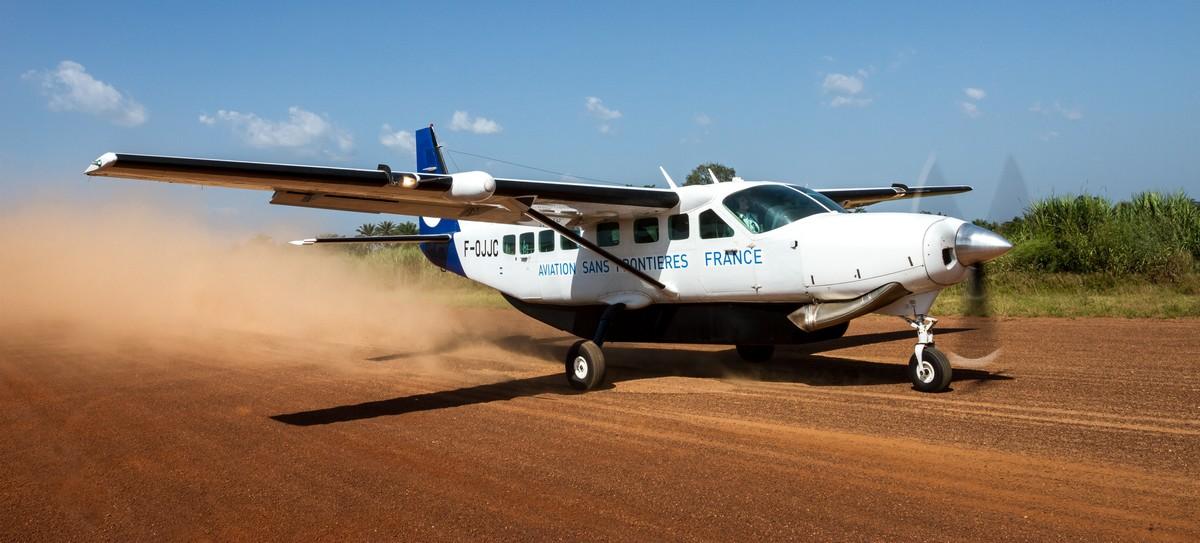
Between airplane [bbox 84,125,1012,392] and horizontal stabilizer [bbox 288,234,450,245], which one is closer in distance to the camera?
airplane [bbox 84,125,1012,392]

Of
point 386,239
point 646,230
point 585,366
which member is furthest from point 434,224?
point 585,366

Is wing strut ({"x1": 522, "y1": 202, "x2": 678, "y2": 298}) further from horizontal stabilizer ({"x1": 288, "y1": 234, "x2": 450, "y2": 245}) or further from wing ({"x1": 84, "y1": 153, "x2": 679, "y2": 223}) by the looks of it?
horizontal stabilizer ({"x1": 288, "y1": 234, "x2": 450, "y2": 245})

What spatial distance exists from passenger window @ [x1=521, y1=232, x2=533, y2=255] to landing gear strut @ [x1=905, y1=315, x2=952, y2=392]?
20.2 feet

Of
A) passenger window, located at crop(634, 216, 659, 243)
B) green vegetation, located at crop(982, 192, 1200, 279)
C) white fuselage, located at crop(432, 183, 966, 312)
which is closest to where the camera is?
white fuselage, located at crop(432, 183, 966, 312)

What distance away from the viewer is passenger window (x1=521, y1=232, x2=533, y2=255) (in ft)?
43.2

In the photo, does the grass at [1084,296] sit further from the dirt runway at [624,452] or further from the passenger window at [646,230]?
the passenger window at [646,230]

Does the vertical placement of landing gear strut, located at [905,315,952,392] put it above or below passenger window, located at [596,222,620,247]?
below

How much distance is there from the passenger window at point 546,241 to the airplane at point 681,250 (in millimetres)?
18

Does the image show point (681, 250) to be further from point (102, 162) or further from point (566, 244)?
point (102, 162)

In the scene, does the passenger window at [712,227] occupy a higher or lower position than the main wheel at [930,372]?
higher

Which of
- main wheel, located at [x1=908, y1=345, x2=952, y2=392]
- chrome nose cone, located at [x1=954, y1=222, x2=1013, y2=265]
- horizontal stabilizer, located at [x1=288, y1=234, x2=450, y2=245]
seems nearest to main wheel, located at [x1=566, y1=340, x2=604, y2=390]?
main wheel, located at [x1=908, y1=345, x2=952, y2=392]

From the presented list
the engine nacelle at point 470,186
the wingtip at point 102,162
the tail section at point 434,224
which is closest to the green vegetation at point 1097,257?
the tail section at point 434,224

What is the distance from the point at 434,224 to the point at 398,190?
7216 millimetres

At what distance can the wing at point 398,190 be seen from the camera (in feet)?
25.2
